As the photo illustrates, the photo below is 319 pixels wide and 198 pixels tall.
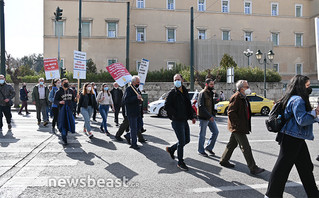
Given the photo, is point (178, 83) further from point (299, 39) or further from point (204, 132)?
point (299, 39)

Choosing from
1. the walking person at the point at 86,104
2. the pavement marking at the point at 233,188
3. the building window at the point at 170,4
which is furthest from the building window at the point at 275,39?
the pavement marking at the point at 233,188

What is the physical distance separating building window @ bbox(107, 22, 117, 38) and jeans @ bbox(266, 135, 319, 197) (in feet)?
108

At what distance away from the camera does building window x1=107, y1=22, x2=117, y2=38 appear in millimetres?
35469

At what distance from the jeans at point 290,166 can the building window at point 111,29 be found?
33043mm

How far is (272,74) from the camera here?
1179 inches

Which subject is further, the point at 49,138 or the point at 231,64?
the point at 231,64

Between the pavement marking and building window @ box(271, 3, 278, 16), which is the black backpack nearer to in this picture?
the pavement marking

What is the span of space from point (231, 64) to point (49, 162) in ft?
85.8

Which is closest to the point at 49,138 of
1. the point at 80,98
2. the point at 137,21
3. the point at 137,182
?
the point at 80,98

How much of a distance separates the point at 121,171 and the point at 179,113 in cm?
158

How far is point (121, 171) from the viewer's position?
238 inches

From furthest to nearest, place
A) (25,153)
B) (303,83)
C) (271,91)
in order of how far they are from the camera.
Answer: (271,91)
(25,153)
(303,83)

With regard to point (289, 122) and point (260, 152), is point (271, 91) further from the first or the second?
point (289, 122)

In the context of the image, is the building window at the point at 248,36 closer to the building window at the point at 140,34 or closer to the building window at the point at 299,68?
the building window at the point at 299,68
